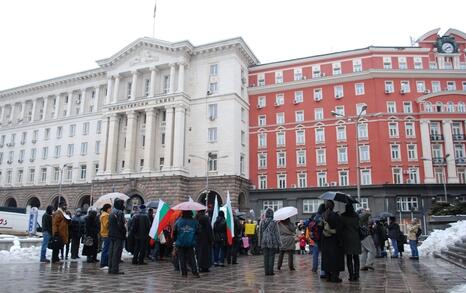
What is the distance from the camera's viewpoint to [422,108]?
40.6 metres

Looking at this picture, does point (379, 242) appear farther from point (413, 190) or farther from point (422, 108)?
point (422, 108)

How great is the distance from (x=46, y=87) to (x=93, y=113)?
34.9ft

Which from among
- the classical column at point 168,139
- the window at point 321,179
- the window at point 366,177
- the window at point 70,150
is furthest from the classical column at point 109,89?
the window at point 366,177

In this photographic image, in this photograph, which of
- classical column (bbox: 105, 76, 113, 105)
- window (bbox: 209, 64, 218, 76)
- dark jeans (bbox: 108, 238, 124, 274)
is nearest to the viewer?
dark jeans (bbox: 108, 238, 124, 274)

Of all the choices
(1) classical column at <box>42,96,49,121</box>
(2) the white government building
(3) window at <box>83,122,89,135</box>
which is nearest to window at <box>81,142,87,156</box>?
(2) the white government building

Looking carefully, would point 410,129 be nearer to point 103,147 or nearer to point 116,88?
point 116,88

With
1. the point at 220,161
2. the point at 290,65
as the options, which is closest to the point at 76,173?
the point at 220,161

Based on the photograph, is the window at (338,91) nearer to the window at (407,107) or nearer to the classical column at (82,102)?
the window at (407,107)

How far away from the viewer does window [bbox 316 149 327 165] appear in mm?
41844

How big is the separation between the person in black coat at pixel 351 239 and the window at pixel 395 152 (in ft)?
109

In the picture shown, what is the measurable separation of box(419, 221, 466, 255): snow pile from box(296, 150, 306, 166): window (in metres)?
23.0

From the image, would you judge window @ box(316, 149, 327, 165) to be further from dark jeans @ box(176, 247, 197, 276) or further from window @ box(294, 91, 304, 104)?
dark jeans @ box(176, 247, 197, 276)

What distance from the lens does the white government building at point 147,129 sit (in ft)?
137

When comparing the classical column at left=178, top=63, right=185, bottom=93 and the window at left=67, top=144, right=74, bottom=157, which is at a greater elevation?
the classical column at left=178, top=63, right=185, bottom=93
